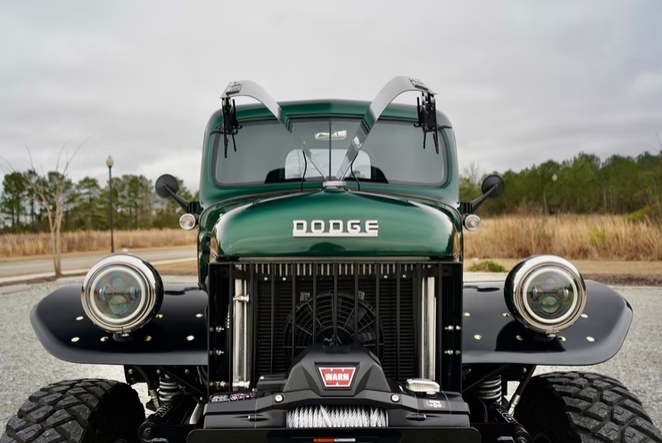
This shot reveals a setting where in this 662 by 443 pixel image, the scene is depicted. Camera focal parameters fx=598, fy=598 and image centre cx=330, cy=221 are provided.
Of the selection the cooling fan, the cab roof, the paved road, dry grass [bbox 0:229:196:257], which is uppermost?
the cab roof

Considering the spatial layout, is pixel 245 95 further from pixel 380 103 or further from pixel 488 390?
pixel 488 390

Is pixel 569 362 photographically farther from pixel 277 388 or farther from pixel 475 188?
pixel 475 188

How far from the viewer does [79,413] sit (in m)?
2.71

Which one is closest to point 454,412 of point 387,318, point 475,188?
point 387,318

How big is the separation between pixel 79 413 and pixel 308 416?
4.13 ft

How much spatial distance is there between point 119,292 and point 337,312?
0.94 metres

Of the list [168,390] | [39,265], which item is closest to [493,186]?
[168,390]

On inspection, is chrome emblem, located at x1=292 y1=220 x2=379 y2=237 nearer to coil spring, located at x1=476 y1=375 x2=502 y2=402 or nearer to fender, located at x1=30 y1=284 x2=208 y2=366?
fender, located at x1=30 y1=284 x2=208 y2=366

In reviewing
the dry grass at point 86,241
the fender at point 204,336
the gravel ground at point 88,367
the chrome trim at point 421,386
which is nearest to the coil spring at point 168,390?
the fender at point 204,336

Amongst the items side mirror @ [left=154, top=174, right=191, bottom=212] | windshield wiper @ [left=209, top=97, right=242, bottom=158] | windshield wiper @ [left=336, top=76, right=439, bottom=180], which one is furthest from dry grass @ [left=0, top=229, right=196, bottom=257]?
windshield wiper @ [left=336, top=76, right=439, bottom=180]

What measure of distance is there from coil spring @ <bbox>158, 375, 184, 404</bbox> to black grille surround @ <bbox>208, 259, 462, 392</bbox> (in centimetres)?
77

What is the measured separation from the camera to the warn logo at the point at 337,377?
209cm

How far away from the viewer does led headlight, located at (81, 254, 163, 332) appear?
251 cm

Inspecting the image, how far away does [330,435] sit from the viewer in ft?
6.64
